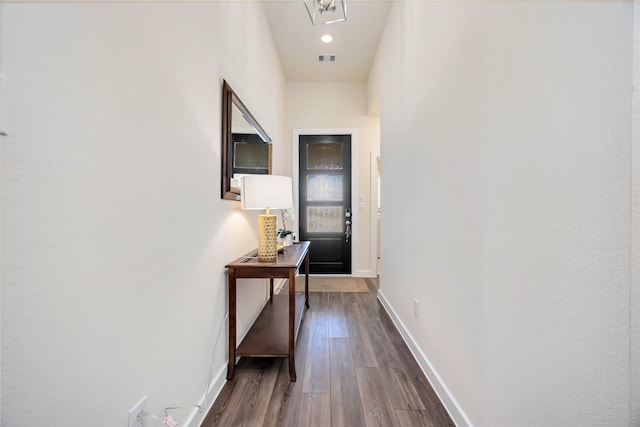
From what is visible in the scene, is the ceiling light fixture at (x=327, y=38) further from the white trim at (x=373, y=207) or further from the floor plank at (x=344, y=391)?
the floor plank at (x=344, y=391)

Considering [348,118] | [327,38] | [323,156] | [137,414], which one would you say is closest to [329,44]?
[327,38]

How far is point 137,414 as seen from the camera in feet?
2.90

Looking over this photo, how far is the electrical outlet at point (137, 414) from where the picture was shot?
86cm

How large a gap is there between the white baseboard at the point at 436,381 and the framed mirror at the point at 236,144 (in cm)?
166

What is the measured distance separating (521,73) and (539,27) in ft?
0.42

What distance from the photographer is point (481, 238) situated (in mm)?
1131

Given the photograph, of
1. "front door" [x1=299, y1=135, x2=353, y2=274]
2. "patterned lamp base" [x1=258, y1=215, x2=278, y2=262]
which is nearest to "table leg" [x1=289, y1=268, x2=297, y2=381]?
"patterned lamp base" [x1=258, y1=215, x2=278, y2=262]

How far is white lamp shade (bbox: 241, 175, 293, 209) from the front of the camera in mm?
1747

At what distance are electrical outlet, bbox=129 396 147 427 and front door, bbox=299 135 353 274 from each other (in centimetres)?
334

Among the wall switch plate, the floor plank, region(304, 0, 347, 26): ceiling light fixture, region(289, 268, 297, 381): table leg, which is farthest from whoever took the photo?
region(304, 0, 347, 26): ceiling light fixture

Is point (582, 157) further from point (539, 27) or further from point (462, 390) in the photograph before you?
point (462, 390)

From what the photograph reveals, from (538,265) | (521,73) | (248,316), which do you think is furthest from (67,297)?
(248,316)

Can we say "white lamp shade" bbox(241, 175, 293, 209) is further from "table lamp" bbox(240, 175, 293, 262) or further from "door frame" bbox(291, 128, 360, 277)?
"door frame" bbox(291, 128, 360, 277)

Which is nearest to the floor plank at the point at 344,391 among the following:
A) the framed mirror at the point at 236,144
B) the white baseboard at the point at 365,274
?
the framed mirror at the point at 236,144
